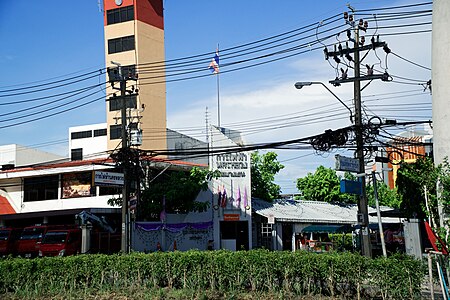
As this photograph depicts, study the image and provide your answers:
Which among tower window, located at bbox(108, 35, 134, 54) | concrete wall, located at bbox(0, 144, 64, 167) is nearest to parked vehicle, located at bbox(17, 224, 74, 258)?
tower window, located at bbox(108, 35, 134, 54)

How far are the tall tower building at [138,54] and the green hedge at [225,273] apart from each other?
1120 inches

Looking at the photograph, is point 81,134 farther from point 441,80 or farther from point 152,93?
point 441,80

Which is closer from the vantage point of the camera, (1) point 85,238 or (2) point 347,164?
(2) point 347,164

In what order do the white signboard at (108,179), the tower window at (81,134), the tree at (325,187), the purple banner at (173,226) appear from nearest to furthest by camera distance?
the white signboard at (108,179)
the purple banner at (173,226)
the tree at (325,187)
the tower window at (81,134)

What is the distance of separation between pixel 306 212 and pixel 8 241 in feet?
64.7

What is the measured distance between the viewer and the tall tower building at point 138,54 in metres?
45.6

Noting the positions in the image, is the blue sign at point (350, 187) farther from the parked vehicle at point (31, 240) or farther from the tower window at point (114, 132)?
the tower window at point (114, 132)

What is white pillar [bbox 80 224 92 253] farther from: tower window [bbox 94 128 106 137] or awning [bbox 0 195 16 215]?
tower window [bbox 94 128 106 137]

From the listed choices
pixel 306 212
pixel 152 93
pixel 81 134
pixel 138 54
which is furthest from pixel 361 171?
pixel 81 134

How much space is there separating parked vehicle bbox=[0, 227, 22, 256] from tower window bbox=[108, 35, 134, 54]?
18.8 meters

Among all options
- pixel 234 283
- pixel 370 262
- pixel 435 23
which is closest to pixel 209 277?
pixel 234 283

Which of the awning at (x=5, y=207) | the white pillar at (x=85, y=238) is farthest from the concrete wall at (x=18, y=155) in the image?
the white pillar at (x=85, y=238)

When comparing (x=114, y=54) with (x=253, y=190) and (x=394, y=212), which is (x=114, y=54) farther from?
(x=394, y=212)

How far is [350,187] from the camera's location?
842 inches
